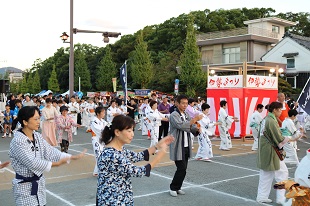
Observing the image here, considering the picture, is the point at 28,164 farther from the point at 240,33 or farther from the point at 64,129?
the point at 240,33

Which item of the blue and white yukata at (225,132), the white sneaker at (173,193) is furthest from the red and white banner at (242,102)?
the white sneaker at (173,193)

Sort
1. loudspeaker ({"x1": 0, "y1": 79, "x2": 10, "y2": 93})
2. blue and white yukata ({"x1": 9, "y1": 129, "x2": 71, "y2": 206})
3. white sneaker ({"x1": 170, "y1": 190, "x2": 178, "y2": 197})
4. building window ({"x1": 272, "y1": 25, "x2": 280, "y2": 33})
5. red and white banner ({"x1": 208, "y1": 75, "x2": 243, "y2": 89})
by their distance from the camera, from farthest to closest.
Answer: building window ({"x1": 272, "y1": 25, "x2": 280, "y2": 33}) → loudspeaker ({"x1": 0, "y1": 79, "x2": 10, "y2": 93}) → red and white banner ({"x1": 208, "y1": 75, "x2": 243, "y2": 89}) → white sneaker ({"x1": 170, "y1": 190, "x2": 178, "y2": 197}) → blue and white yukata ({"x1": 9, "y1": 129, "x2": 71, "y2": 206})

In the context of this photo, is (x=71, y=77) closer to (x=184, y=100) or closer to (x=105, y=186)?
(x=184, y=100)

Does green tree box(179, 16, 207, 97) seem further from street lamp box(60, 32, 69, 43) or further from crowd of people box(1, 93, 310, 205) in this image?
crowd of people box(1, 93, 310, 205)

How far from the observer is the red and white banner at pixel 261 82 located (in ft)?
47.5

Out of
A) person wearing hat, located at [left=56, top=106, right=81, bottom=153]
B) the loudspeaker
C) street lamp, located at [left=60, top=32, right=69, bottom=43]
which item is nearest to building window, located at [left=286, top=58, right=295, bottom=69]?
street lamp, located at [left=60, top=32, right=69, bottom=43]

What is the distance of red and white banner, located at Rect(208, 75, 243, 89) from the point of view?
1448 cm

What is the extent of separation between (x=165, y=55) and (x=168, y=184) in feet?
119

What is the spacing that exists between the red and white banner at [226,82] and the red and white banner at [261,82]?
0.35 metres

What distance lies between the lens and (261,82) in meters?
14.8

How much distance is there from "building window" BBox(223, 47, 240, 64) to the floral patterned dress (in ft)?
114

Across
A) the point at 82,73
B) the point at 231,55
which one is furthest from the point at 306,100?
the point at 82,73

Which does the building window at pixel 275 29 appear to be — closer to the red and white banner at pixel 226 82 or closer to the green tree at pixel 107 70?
the green tree at pixel 107 70

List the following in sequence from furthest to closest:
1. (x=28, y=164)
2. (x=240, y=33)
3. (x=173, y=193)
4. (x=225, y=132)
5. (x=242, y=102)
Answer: (x=240, y=33), (x=242, y=102), (x=225, y=132), (x=173, y=193), (x=28, y=164)
